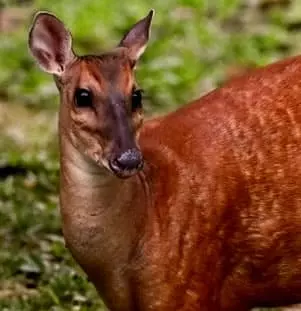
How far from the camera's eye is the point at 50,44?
6.14 m

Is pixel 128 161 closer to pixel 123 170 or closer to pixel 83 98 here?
pixel 123 170

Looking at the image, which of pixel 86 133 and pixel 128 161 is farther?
pixel 86 133

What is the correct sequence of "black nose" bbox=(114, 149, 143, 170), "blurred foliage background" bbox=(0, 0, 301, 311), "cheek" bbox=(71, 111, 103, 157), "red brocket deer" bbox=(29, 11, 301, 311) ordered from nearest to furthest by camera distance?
"black nose" bbox=(114, 149, 143, 170) → "cheek" bbox=(71, 111, 103, 157) → "red brocket deer" bbox=(29, 11, 301, 311) → "blurred foliage background" bbox=(0, 0, 301, 311)

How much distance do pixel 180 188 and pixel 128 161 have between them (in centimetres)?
60

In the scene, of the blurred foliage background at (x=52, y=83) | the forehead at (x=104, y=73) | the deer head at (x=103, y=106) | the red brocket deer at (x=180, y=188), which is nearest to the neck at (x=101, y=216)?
the red brocket deer at (x=180, y=188)

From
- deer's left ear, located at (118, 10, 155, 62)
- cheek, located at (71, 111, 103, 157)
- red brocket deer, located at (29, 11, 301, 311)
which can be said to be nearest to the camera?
cheek, located at (71, 111, 103, 157)

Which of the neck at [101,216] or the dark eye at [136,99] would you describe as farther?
the neck at [101,216]

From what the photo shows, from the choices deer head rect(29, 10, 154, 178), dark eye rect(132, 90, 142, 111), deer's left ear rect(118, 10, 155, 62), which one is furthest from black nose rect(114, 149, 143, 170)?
deer's left ear rect(118, 10, 155, 62)

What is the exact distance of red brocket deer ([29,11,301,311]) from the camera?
18.9 feet

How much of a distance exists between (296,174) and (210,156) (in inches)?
13.7

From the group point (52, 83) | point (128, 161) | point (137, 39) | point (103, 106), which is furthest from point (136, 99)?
point (52, 83)

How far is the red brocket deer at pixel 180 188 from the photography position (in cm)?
577

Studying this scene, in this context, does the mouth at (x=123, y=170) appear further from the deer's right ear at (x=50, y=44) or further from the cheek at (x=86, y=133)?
the deer's right ear at (x=50, y=44)

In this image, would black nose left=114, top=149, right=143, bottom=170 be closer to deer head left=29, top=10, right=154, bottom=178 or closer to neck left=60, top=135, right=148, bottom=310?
deer head left=29, top=10, right=154, bottom=178
